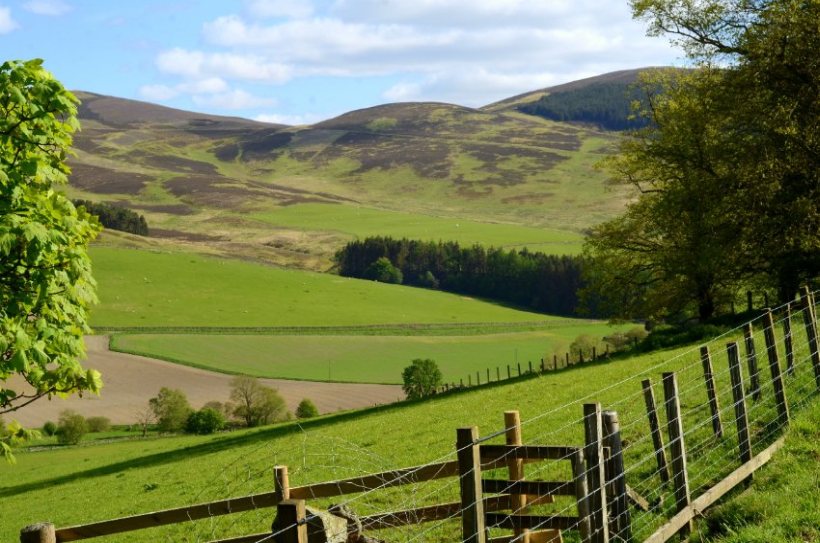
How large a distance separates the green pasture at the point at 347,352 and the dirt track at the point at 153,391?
4403 mm

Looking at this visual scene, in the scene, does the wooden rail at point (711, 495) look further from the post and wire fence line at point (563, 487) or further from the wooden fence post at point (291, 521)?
the wooden fence post at point (291, 521)

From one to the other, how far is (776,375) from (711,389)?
4.24ft

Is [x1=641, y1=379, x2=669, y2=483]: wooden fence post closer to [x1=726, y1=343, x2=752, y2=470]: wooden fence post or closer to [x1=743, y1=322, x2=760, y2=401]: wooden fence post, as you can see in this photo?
[x1=726, y1=343, x2=752, y2=470]: wooden fence post

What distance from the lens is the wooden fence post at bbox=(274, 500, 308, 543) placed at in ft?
21.6

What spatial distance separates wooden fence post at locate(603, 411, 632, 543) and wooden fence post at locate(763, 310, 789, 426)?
18.6 feet

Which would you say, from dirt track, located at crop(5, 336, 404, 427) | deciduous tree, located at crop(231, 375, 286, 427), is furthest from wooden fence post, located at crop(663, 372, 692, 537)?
dirt track, located at crop(5, 336, 404, 427)

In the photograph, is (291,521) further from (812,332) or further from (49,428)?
(49,428)

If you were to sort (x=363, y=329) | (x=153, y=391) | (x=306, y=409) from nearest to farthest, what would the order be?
1. (x=306, y=409)
2. (x=153, y=391)
3. (x=363, y=329)

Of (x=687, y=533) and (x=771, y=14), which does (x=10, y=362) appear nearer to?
(x=687, y=533)

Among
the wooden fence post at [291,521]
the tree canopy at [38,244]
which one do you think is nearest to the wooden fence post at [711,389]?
the wooden fence post at [291,521]

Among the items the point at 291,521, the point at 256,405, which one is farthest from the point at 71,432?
the point at 291,521

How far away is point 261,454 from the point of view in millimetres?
34656

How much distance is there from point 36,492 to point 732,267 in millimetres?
34735

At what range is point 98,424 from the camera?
86.4 m
